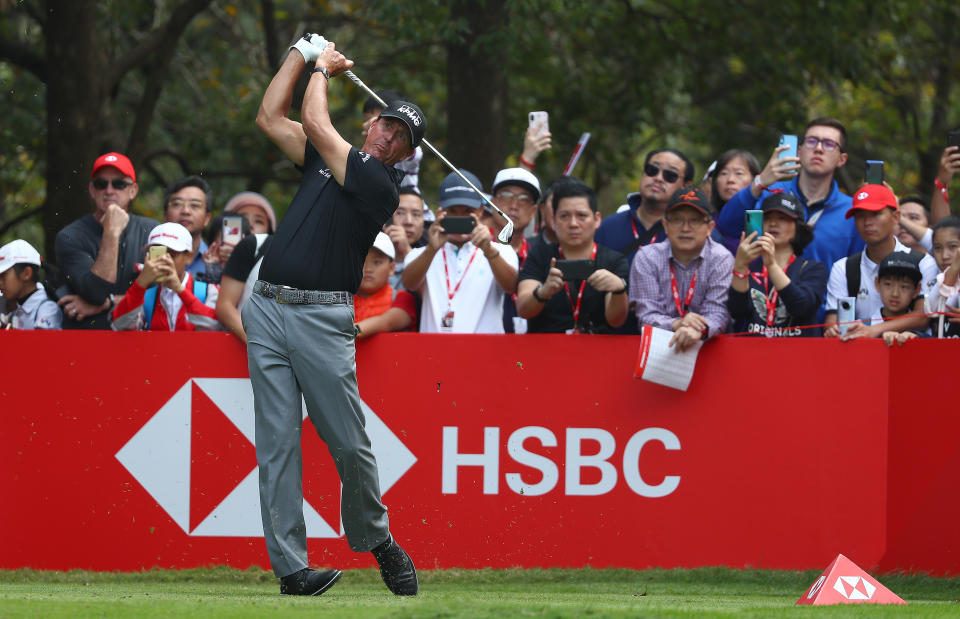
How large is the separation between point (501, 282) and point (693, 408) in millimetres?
1336

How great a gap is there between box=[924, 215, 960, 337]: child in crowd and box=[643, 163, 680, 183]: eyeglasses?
1.64 m

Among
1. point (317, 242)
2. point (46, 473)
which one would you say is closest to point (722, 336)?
point (317, 242)

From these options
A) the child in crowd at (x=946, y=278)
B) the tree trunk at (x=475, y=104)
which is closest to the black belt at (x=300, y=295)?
the child in crowd at (x=946, y=278)

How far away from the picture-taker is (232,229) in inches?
332

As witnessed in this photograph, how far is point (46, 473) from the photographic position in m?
7.46

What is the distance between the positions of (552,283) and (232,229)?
2.33 m

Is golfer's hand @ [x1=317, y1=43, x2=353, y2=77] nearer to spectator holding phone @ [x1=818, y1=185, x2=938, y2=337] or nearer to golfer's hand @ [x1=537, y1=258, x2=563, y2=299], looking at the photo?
golfer's hand @ [x1=537, y1=258, x2=563, y2=299]

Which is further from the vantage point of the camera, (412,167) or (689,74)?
(689,74)

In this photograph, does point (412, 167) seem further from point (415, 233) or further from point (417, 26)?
point (417, 26)

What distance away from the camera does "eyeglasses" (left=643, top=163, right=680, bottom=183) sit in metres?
8.42

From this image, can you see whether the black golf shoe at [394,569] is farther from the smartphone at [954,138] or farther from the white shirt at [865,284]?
the smartphone at [954,138]

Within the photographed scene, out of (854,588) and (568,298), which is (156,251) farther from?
(854,588)

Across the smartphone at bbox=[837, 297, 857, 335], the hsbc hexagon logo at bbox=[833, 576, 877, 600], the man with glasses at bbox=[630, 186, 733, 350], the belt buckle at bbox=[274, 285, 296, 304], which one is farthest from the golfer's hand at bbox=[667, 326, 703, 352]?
the belt buckle at bbox=[274, 285, 296, 304]

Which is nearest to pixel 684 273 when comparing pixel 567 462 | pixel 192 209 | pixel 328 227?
pixel 567 462
